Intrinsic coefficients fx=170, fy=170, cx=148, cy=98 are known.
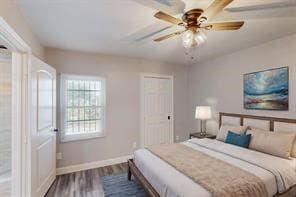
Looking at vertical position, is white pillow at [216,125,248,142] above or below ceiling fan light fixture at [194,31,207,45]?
below

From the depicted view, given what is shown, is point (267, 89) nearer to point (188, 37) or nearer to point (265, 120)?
point (265, 120)

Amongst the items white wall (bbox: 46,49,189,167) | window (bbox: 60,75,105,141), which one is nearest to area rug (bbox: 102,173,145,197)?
white wall (bbox: 46,49,189,167)

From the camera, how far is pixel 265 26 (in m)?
2.40

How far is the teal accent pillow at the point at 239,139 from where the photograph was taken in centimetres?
284

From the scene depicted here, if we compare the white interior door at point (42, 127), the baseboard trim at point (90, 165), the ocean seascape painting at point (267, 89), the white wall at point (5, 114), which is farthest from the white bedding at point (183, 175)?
the white wall at point (5, 114)

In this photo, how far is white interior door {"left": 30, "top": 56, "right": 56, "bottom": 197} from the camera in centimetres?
225

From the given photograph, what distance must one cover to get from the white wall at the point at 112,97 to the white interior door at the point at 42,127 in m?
0.58

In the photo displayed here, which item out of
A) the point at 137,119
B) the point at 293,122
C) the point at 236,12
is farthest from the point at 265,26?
the point at 137,119

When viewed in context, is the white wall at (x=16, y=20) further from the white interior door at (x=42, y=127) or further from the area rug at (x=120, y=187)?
the area rug at (x=120, y=187)

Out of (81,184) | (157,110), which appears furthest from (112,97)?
(81,184)

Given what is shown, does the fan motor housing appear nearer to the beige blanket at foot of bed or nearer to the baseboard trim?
the beige blanket at foot of bed

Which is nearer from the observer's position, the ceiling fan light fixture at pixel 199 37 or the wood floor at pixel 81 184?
the ceiling fan light fixture at pixel 199 37

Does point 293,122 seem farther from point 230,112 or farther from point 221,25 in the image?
point 221,25

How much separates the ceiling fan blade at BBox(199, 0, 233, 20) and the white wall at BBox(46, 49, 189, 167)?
266cm
